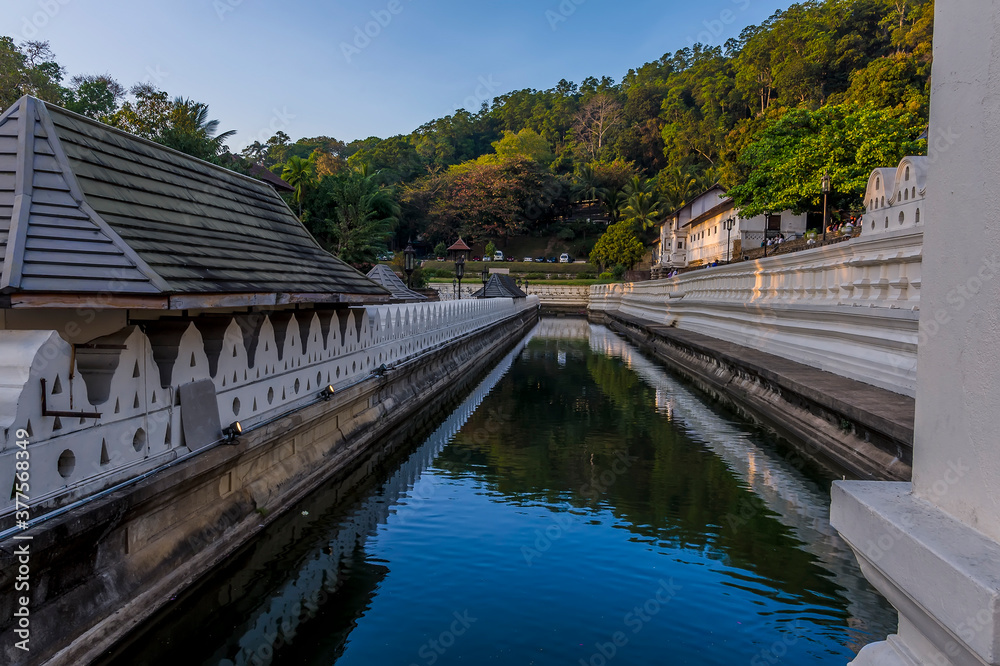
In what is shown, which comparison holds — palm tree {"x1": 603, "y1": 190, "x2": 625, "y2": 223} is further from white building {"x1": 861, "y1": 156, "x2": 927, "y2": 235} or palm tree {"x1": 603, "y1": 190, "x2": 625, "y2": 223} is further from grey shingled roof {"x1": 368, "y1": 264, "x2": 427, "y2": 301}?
white building {"x1": 861, "y1": 156, "x2": 927, "y2": 235}

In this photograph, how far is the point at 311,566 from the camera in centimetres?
553

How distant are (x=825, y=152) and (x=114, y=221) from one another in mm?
36101

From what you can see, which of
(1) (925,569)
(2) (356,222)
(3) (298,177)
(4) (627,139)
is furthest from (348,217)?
(4) (627,139)

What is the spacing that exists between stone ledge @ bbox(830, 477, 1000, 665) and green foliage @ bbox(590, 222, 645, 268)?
6049 cm

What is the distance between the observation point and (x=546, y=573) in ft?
17.7

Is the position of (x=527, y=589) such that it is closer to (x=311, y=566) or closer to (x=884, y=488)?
(x=311, y=566)

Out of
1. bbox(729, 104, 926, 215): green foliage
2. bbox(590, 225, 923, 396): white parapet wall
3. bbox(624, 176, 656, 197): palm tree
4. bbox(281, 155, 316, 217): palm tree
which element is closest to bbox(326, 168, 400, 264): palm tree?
bbox(281, 155, 316, 217): palm tree

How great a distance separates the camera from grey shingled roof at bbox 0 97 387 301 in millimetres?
3660

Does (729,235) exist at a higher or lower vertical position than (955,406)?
higher

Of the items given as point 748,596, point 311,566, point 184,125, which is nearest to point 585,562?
point 748,596

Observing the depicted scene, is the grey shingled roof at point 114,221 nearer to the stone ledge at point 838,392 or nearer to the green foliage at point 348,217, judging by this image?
the stone ledge at point 838,392

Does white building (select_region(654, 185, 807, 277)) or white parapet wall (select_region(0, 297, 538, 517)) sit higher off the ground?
white building (select_region(654, 185, 807, 277))

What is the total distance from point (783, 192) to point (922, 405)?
37.2 meters

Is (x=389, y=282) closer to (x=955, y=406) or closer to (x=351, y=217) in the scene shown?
(x=955, y=406)
